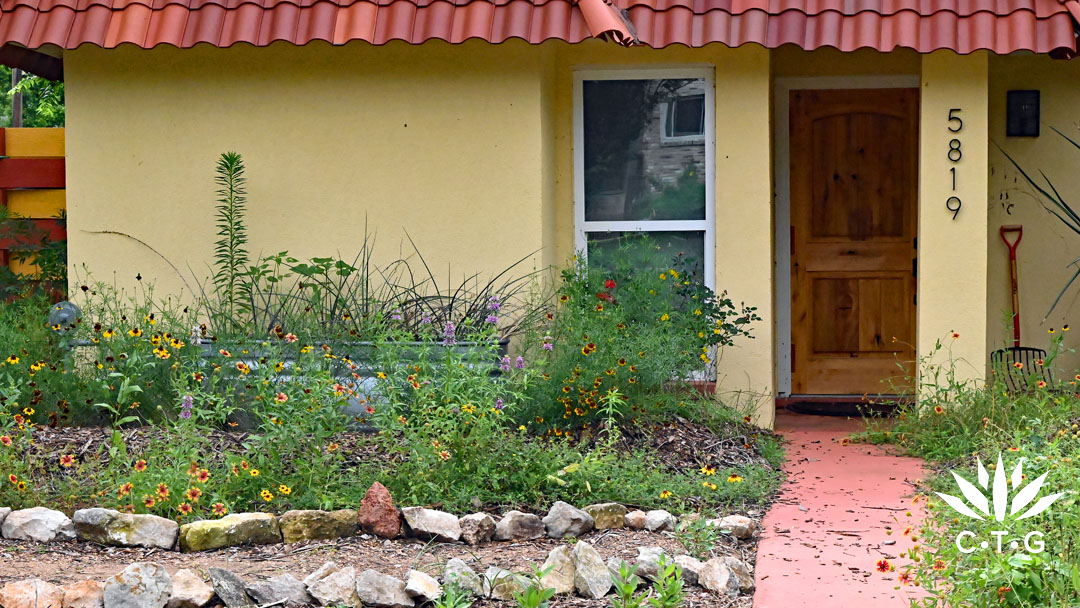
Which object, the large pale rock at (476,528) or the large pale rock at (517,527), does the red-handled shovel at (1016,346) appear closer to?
the large pale rock at (517,527)

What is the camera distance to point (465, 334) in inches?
292

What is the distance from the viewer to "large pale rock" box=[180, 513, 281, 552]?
15.8 ft

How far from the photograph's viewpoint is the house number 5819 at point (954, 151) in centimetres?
764

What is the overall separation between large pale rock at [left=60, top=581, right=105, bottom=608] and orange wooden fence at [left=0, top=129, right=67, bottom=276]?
5386 millimetres

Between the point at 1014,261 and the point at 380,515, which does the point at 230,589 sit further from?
the point at 1014,261

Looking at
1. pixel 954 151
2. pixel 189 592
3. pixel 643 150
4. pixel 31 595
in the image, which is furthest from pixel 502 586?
pixel 954 151

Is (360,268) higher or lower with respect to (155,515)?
higher

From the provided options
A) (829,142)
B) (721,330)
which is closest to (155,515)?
(721,330)

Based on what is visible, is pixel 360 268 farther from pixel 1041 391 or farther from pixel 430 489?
pixel 1041 391

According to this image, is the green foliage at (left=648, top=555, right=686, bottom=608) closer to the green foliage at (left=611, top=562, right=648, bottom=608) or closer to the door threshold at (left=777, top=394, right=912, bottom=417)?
the green foliage at (left=611, top=562, right=648, bottom=608)

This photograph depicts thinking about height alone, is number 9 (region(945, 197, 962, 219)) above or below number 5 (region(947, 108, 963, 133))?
below

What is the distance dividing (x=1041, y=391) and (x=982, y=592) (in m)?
4.14

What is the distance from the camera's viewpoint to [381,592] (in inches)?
167

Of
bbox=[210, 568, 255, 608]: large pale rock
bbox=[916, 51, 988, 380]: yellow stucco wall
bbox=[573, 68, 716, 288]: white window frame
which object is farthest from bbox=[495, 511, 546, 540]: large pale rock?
bbox=[916, 51, 988, 380]: yellow stucco wall
